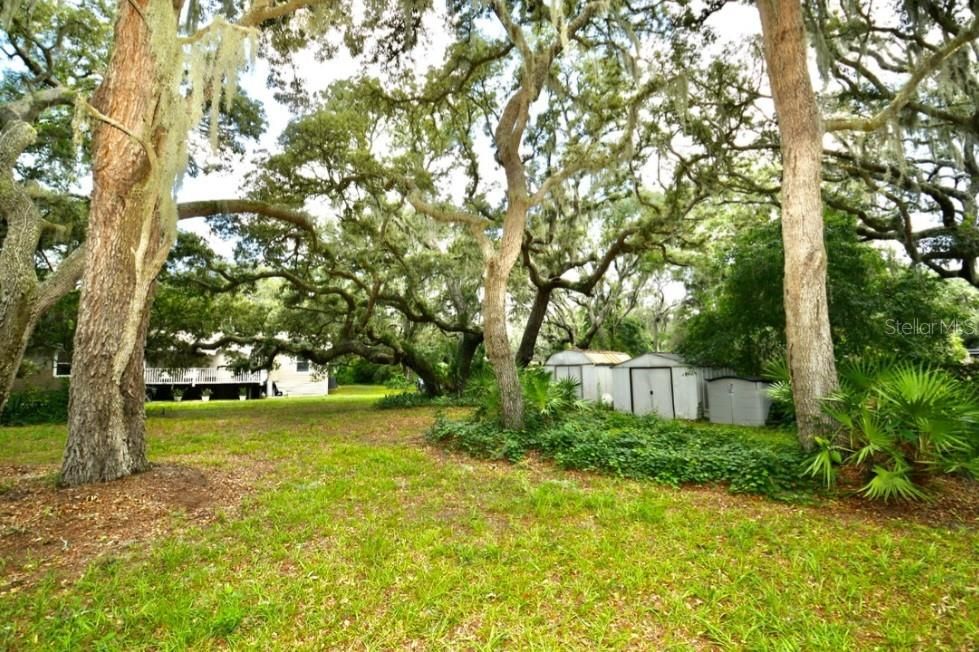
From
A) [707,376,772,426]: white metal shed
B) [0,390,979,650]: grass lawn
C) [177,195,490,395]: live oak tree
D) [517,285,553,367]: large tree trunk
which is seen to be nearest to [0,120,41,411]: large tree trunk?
[0,390,979,650]: grass lawn

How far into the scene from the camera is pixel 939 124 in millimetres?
8883

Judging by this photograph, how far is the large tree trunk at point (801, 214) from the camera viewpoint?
5.10 m

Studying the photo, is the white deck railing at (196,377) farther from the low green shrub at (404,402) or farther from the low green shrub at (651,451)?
the low green shrub at (651,451)

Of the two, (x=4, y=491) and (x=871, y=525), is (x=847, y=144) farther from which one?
(x=4, y=491)

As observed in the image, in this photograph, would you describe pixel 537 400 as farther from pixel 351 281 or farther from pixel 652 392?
pixel 351 281

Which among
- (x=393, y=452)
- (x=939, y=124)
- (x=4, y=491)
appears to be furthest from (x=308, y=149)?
(x=939, y=124)

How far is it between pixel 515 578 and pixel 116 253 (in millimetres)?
4983

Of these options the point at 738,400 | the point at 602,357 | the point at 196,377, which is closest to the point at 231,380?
the point at 196,377

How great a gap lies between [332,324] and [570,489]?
12554 mm

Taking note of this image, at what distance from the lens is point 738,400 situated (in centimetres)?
995

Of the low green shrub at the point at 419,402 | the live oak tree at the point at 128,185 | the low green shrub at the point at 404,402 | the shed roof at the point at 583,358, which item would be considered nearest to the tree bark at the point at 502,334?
the live oak tree at the point at 128,185

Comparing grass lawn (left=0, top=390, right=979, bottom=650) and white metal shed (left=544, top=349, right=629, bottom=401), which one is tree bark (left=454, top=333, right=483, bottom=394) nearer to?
white metal shed (left=544, top=349, right=629, bottom=401)

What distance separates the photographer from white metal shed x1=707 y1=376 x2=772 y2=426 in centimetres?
966

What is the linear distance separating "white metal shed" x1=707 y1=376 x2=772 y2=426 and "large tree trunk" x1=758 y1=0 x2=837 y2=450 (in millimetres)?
4879
